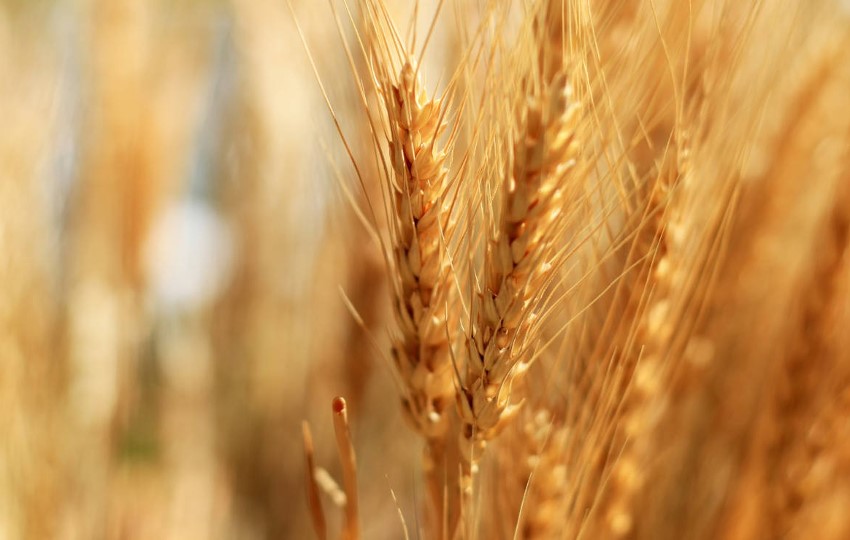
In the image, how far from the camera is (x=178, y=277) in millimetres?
1098

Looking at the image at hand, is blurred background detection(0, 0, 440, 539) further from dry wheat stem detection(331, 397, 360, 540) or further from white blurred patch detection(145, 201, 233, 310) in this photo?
dry wheat stem detection(331, 397, 360, 540)

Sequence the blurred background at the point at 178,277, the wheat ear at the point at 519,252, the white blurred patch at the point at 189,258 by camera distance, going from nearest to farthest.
A: the wheat ear at the point at 519,252 < the blurred background at the point at 178,277 < the white blurred patch at the point at 189,258

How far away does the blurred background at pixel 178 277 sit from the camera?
2.42 feet

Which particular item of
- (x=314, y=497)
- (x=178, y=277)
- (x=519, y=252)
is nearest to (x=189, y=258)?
(x=178, y=277)

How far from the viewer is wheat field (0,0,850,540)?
0.39 meters

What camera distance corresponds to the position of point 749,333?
87 cm

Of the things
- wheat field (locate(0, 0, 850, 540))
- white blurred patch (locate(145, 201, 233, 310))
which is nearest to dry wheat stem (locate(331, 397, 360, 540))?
wheat field (locate(0, 0, 850, 540))

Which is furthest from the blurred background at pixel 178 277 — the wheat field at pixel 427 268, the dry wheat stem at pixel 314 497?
the dry wheat stem at pixel 314 497

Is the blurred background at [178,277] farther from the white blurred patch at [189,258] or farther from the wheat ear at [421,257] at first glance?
the wheat ear at [421,257]

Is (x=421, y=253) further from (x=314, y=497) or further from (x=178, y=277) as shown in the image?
(x=178, y=277)

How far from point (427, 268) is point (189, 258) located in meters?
0.84

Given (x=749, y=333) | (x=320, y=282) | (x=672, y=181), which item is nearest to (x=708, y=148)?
(x=672, y=181)

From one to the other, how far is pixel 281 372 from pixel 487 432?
2.31ft

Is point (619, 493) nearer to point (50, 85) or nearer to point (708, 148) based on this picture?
point (708, 148)
